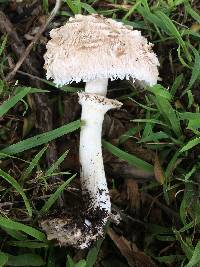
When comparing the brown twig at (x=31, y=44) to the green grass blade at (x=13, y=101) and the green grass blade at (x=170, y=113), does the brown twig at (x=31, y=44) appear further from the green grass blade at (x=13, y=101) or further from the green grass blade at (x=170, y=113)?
the green grass blade at (x=170, y=113)

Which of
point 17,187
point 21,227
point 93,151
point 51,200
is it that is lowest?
point 21,227

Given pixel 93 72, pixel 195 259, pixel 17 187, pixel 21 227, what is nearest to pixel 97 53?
pixel 93 72

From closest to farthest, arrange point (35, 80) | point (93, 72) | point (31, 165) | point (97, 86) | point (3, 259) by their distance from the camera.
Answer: point (3, 259) < point (93, 72) < point (31, 165) < point (97, 86) < point (35, 80)

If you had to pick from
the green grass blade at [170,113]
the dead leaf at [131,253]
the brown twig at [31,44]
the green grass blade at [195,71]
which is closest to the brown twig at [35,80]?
the brown twig at [31,44]

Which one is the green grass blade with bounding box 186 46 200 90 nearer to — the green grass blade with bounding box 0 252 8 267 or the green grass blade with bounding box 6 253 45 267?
the green grass blade with bounding box 6 253 45 267

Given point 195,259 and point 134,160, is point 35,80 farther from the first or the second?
point 195,259

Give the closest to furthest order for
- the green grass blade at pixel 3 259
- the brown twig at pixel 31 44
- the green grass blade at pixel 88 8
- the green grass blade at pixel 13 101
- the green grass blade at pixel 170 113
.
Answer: the green grass blade at pixel 3 259
the green grass blade at pixel 13 101
the green grass blade at pixel 170 113
the brown twig at pixel 31 44
the green grass blade at pixel 88 8

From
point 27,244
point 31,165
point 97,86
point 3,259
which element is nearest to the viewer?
point 3,259
